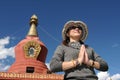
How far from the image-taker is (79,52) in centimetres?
489

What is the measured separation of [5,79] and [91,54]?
23955 millimetres

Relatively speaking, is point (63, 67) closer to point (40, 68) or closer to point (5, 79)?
point (5, 79)

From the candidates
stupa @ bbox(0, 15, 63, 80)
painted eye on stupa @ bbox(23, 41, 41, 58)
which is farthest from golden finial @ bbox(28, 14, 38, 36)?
painted eye on stupa @ bbox(23, 41, 41, 58)

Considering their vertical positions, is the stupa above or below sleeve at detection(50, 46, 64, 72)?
above

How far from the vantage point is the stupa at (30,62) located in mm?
28172

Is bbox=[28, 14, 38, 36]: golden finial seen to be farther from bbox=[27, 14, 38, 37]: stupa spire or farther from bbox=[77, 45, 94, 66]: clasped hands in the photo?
bbox=[77, 45, 94, 66]: clasped hands

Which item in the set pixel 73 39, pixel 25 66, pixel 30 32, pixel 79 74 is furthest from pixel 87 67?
pixel 30 32

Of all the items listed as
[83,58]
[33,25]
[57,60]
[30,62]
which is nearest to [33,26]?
[33,25]

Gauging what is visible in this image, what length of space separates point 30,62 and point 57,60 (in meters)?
26.9

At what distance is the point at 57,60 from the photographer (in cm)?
486

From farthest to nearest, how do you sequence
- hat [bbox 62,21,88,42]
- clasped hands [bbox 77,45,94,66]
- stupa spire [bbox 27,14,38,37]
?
stupa spire [bbox 27,14,38,37] → hat [bbox 62,21,88,42] → clasped hands [bbox 77,45,94,66]

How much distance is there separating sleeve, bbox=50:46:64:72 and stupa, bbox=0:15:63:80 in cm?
2327

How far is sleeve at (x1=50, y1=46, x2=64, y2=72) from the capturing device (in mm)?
4734

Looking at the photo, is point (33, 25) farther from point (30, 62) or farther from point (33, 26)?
point (30, 62)
